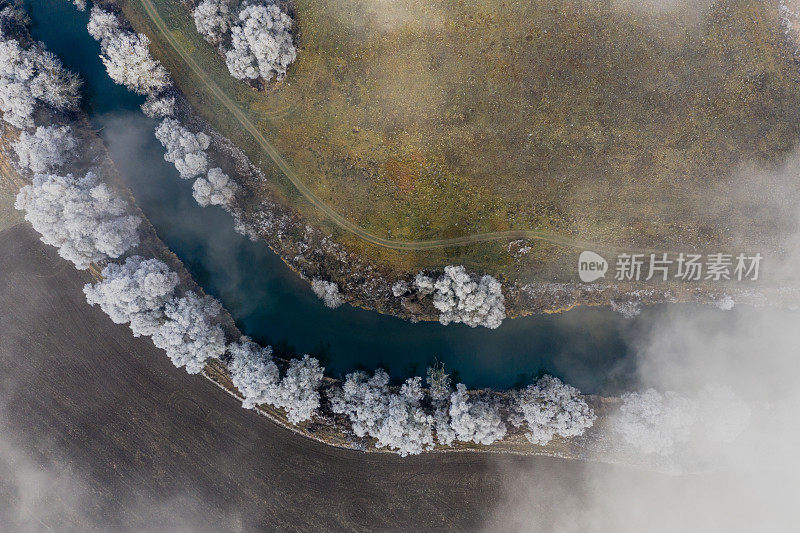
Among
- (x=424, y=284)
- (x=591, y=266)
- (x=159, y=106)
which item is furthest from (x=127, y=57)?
(x=591, y=266)

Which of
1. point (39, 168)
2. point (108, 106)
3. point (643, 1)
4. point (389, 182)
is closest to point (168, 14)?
point (108, 106)

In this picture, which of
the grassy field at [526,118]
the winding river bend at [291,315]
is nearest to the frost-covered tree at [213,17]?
the grassy field at [526,118]

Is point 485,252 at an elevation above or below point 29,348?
above

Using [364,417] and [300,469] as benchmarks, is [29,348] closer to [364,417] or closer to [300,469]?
[300,469]

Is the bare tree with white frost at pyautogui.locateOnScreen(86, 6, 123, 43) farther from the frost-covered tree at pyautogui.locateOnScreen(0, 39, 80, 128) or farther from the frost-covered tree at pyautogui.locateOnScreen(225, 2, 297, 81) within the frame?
the frost-covered tree at pyautogui.locateOnScreen(225, 2, 297, 81)

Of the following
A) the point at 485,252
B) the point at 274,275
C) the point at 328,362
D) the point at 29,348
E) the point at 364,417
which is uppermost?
the point at 485,252

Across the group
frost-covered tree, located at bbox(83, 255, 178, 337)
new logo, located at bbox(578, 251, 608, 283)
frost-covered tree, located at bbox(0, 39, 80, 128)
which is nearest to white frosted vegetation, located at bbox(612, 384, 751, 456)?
new logo, located at bbox(578, 251, 608, 283)
